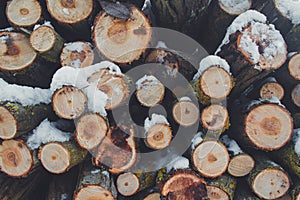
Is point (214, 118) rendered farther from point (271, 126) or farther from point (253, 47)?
point (253, 47)

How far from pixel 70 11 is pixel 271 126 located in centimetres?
178

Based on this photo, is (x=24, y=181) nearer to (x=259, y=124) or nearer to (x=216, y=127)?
(x=216, y=127)

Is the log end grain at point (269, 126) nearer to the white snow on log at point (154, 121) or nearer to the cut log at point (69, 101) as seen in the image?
the white snow on log at point (154, 121)

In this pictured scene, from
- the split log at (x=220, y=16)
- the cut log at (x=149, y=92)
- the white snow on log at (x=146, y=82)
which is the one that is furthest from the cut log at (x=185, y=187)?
the split log at (x=220, y=16)

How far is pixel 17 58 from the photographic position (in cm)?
247

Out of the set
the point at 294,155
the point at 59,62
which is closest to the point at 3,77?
the point at 59,62

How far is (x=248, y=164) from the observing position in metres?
2.38

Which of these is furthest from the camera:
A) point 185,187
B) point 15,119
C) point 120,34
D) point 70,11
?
point 70,11

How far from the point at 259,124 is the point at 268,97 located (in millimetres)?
379

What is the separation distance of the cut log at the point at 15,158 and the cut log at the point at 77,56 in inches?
27.7

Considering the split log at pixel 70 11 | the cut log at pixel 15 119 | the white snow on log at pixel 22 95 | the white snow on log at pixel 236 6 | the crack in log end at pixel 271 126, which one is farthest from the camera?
the white snow on log at pixel 236 6

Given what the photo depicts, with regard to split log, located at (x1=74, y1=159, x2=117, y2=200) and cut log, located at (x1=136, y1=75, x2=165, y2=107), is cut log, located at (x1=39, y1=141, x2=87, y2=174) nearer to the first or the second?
split log, located at (x1=74, y1=159, x2=117, y2=200)

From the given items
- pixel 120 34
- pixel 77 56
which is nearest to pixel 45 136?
pixel 77 56

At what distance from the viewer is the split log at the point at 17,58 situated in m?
2.45
